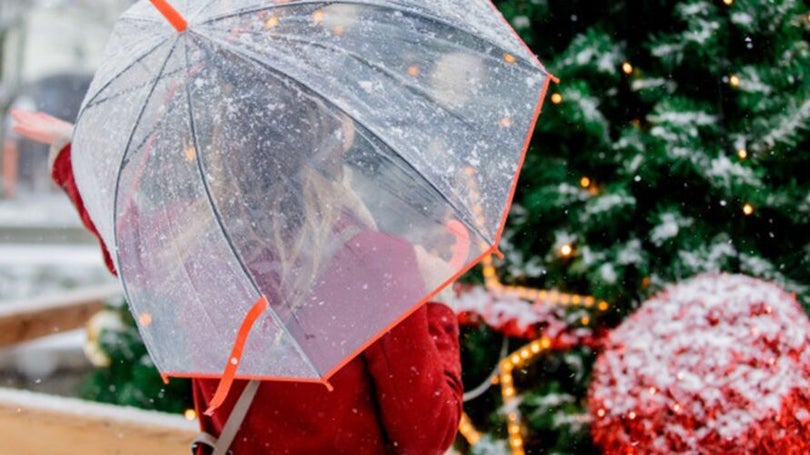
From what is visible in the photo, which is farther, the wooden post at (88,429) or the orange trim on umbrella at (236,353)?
the wooden post at (88,429)

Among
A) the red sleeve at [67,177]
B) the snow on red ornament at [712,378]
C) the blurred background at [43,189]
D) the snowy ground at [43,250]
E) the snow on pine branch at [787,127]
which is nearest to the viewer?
the snow on red ornament at [712,378]

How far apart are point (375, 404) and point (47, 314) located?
139 inches

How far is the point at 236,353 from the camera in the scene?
1.78 meters

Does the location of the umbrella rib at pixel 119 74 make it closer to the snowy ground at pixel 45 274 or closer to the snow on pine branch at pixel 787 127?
the snow on pine branch at pixel 787 127

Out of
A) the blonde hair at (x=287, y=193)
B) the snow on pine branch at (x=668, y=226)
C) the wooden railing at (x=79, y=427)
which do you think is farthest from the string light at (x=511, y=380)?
the blonde hair at (x=287, y=193)

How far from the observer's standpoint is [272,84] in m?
1.83

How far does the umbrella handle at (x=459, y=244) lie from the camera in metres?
1.87

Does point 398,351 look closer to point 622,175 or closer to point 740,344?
point 740,344

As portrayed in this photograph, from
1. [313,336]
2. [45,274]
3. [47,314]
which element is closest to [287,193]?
[313,336]

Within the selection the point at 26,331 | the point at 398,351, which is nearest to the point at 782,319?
the point at 398,351

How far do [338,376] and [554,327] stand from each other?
4.92 ft

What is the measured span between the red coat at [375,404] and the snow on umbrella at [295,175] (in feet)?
0.53

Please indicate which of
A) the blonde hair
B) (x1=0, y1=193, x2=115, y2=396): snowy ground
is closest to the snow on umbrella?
the blonde hair

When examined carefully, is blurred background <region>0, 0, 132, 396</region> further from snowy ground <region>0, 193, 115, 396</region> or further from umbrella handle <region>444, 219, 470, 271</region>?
umbrella handle <region>444, 219, 470, 271</region>
